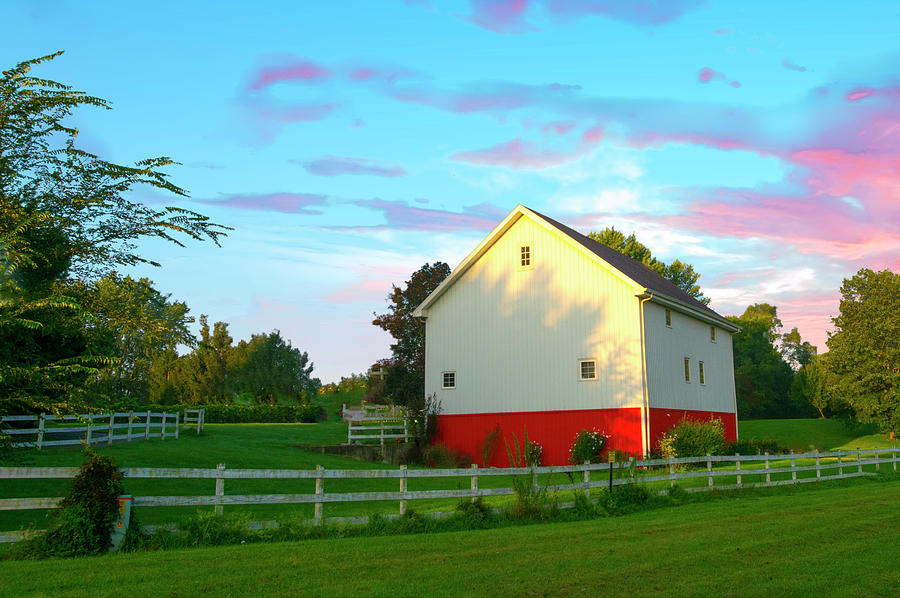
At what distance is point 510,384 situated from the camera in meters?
32.7

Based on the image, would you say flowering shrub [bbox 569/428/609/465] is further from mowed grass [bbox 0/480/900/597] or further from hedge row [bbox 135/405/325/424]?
hedge row [bbox 135/405/325/424]

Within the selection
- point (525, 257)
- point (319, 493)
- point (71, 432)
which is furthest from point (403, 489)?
point (525, 257)

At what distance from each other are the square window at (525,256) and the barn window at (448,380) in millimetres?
5785

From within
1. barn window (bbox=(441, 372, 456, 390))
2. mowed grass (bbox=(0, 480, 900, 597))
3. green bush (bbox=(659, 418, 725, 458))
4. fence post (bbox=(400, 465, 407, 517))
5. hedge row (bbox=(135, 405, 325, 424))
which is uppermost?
barn window (bbox=(441, 372, 456, 390))

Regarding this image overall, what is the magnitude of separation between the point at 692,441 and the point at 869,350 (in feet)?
105

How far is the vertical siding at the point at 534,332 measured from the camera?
30.7 metres

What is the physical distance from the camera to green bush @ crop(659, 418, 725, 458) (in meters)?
28.4

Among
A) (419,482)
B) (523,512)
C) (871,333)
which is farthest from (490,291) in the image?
(871,333)

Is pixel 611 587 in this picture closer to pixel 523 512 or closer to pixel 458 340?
pixel 523 512

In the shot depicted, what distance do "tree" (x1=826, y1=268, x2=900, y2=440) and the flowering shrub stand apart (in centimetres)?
3187

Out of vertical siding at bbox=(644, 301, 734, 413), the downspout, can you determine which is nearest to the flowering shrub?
the downspout

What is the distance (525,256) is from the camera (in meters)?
33.4

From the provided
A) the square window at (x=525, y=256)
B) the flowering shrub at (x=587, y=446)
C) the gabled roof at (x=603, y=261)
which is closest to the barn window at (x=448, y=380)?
the gabled roof at (x=603, y=261)

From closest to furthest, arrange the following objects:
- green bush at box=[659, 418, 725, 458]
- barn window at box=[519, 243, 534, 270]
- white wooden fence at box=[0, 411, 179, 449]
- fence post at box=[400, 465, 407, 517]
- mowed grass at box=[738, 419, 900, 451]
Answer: fence post at box=[400, 465, 407, 517], white wooden fence at box=[0, 411, 179, 449], green bush at box=[659, 418, 725, 458], barn window at box=[519, 243, 534, 270], mowed grass at box=[738, 419, 900, 451]
